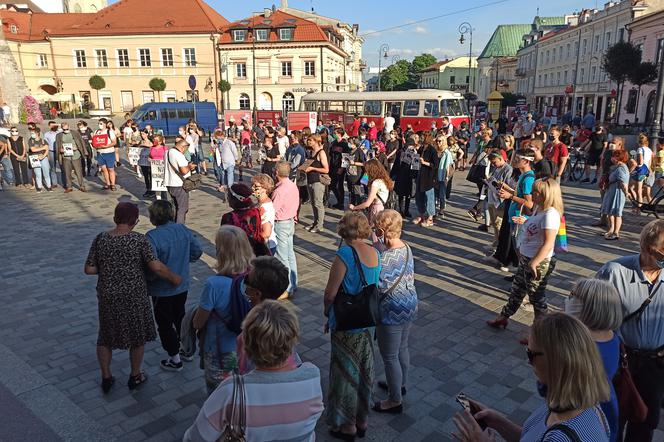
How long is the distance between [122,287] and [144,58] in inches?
2064

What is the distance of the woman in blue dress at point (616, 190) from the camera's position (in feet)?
29.2

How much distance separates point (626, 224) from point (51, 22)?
64.4 m

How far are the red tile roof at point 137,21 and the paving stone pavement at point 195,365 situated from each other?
4534 cm

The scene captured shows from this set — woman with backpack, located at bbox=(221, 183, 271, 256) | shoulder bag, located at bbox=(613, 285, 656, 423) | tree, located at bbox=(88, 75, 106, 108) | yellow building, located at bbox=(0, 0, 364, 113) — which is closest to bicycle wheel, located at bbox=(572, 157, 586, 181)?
woman with backpack, located at bbox=(221, 183, 271, 256)

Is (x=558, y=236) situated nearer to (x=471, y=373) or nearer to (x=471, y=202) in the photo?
(x=471, y=373)

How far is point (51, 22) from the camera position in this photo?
56500 millimetres

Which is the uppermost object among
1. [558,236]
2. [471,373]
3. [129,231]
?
[129,231]

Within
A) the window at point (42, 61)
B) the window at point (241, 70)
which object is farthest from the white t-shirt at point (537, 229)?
the window at point (42, 61)

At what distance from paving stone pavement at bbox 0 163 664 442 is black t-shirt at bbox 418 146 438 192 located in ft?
3.31

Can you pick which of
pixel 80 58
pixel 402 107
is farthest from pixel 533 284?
pixel 80 58

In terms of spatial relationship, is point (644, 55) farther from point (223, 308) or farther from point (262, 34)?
point (223, 308)

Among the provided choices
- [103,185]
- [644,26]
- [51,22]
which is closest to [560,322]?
[103,185]

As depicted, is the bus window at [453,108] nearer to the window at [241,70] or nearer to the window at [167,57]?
the window at [241,70]

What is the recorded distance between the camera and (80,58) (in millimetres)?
50500
